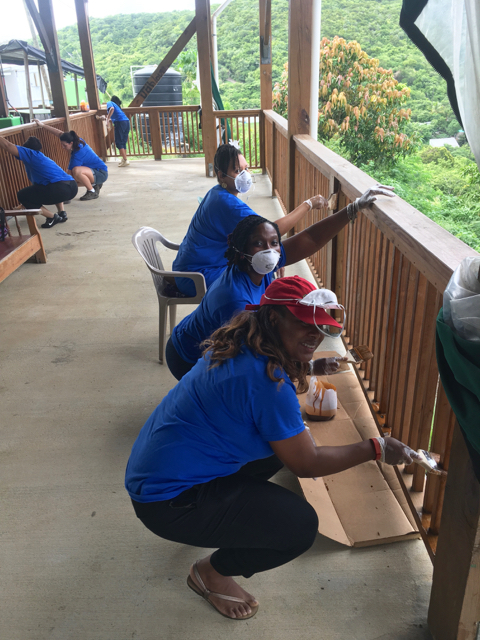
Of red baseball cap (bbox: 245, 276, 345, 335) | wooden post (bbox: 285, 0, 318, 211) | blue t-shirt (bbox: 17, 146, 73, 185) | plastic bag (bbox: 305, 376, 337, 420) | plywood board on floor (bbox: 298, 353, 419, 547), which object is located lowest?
plywood board on floor (bbox: 298, 353, 419, 547)

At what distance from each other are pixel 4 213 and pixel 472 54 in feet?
15.7

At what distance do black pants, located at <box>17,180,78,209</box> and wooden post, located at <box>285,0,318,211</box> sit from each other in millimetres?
3266

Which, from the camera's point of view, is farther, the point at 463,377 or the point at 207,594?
the point at 207,594

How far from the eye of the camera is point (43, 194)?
6.79 m

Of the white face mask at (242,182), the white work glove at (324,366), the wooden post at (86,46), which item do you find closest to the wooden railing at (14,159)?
the wooden post at (86,46)

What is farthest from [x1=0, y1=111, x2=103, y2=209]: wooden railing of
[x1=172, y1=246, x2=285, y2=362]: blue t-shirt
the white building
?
the white building

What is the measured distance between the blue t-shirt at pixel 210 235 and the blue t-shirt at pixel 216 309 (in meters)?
0.70

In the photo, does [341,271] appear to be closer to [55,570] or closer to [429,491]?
[429,491]

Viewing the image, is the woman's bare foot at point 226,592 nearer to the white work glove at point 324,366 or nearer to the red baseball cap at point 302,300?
the white work glove at point 324,366

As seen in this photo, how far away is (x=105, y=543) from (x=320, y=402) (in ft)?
3.74

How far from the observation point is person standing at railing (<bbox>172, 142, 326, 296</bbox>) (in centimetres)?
307

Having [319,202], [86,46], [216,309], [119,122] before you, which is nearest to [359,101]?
[119,122]

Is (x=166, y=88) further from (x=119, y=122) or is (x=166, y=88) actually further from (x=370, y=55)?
(x=119, y=122)

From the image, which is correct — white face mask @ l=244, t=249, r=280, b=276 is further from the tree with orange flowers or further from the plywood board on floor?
the tree with orange flowers
